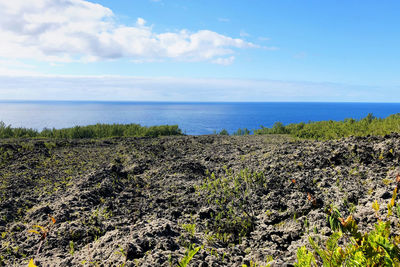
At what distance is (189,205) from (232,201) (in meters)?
0.76

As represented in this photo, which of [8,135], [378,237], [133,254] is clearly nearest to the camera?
[378,237]

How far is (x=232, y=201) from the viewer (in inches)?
173

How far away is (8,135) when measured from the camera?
43.1 ft

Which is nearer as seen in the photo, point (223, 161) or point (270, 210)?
point (270, 210)

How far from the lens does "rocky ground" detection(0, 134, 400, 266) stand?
298 cm

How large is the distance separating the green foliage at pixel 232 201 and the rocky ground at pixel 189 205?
0.02 meters

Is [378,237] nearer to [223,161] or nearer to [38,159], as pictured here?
[223,161]

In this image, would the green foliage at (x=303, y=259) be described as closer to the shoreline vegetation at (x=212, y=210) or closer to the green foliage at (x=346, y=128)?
the shoreline vegetation at (x=212, y=210)

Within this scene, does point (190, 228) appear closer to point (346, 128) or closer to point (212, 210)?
point (212, 210)

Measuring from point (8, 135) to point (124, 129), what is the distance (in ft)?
18.9

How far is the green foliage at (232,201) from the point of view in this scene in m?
3.64

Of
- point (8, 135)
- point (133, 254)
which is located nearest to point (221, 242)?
point (133, 254)

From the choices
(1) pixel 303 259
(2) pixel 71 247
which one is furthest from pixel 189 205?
(1) pixel 303 259

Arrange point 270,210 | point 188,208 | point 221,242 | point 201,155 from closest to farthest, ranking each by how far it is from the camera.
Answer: point 221,242 < point 270,210 < point 188,208 < point 201,155
